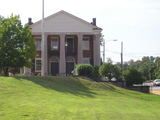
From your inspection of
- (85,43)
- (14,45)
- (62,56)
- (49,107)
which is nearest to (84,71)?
(14,45)

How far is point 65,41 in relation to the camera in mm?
83375

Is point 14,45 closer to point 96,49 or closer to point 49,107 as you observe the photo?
point 49,107

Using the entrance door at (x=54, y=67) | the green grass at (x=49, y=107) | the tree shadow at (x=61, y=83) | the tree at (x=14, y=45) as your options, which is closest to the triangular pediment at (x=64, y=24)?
the entrance door at (x=54, y=67)

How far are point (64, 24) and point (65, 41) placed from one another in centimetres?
272

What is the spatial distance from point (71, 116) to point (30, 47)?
28.8 m

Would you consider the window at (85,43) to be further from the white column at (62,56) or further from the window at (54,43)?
the window at (54,43)

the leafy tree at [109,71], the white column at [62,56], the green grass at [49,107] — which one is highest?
the white column at [62,56]

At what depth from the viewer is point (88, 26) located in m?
82.1

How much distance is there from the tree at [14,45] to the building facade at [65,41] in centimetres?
3018

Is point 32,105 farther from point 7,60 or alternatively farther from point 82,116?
point 7,60

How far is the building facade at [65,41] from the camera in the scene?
8188 cm

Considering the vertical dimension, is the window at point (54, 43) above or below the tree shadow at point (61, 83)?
above

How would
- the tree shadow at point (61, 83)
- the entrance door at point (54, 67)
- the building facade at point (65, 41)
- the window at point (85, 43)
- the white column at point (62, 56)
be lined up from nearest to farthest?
the tree shadow at point (61, 83), the white column at point (62, 56), the entrance door at point (54, 67), the building facade at point (65, 41), the window at point (85, 43)

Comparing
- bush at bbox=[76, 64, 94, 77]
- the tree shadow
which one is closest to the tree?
the tree shadow
